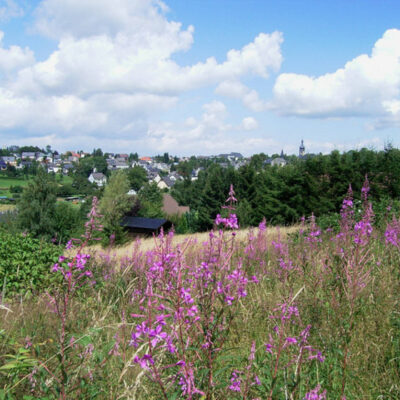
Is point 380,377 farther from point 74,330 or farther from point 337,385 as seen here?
point 74,330

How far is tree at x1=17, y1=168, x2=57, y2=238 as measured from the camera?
26672mm

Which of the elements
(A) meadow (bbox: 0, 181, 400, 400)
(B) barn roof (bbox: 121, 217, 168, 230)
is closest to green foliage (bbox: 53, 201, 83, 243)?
(B) barn roof (bbox: 121, 217, 168, 230)

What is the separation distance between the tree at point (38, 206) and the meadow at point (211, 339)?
24883 mm

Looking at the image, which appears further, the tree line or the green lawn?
the green lawn

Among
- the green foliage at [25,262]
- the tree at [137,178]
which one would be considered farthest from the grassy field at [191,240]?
the tree at [137,178]

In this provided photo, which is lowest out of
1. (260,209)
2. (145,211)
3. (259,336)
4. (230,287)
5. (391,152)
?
(145,211)

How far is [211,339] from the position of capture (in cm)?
183

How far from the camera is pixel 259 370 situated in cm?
222

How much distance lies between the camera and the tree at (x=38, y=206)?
87.5 ft

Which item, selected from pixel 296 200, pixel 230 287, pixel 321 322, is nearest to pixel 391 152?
pixel 296 200

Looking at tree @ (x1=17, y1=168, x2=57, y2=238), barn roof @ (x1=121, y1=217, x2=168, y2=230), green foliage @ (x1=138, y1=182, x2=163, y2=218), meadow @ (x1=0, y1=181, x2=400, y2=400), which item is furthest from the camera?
green foliage @ (x1=138, y1=182, x2=163, y2=218)

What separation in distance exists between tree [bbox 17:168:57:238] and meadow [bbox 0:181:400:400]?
980 inches

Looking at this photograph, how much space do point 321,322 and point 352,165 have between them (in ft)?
66.6

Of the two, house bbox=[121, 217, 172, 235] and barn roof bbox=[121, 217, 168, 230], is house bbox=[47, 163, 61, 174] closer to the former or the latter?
barn roof bbox=[121, 217, 168, 230]
